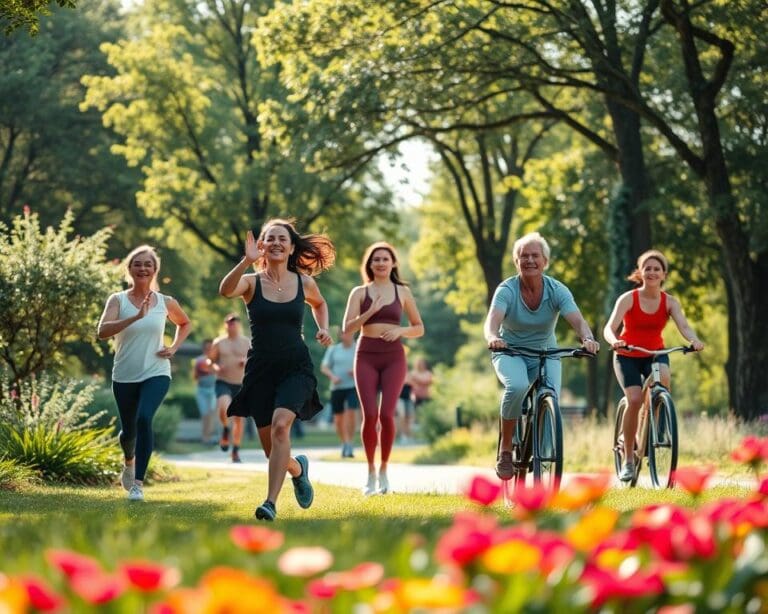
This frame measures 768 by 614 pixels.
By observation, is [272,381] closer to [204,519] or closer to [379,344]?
[204,519]

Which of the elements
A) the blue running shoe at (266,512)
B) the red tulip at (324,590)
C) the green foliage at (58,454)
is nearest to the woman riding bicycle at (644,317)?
the blue running shoe at (266,512)

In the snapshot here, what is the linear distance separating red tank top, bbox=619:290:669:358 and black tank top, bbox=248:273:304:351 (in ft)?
12.2

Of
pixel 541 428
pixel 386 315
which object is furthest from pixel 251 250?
pixel 386 315

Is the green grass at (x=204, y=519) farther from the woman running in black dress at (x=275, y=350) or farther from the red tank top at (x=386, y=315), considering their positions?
the red tank top at (x=386, y=315)

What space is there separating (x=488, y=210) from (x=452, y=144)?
2.05m

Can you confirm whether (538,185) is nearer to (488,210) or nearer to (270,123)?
(488,210)

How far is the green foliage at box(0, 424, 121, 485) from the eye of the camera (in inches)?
547

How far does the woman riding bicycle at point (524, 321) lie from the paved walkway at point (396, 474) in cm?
154

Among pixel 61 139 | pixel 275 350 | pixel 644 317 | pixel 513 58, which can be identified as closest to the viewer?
pixel 275 350

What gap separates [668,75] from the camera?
98.3 ft

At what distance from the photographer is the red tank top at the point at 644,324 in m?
11.9

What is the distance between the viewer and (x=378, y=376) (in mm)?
12453

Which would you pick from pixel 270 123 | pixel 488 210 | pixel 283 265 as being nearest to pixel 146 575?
pixel 283 265

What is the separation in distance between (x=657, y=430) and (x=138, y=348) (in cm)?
437
